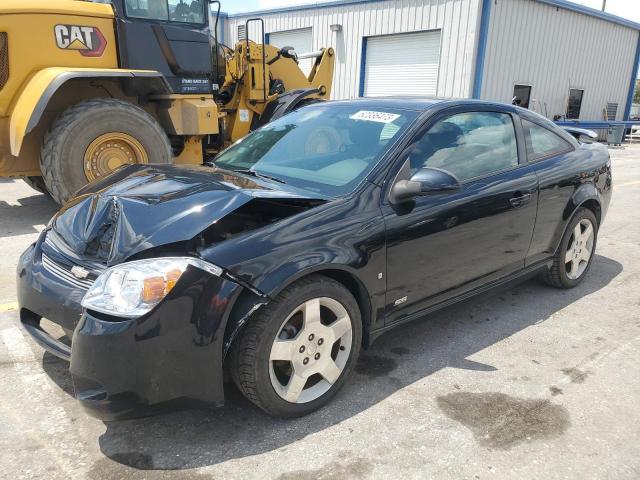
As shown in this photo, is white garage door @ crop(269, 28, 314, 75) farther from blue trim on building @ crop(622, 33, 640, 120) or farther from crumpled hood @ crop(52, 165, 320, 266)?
crumpled hood @ crop(52, 165, 320, 266)

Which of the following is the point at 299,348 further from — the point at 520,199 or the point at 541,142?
the point at 541,142

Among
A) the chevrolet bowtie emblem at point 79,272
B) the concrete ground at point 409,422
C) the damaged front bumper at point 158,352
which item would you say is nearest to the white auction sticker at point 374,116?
the concrete ground at point 409,422

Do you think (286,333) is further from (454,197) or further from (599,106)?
(599,106)

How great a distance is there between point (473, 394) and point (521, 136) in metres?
1.95

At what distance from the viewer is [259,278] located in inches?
89.0

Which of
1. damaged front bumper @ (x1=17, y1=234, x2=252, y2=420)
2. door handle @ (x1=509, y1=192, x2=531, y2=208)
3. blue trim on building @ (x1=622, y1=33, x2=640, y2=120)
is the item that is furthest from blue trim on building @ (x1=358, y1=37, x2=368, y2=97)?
damaged front bumper @ (x1=17, y1=234, x2=252, y2=420)

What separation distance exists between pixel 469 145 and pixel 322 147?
956 millimetres

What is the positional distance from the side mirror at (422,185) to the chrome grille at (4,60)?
503 cm

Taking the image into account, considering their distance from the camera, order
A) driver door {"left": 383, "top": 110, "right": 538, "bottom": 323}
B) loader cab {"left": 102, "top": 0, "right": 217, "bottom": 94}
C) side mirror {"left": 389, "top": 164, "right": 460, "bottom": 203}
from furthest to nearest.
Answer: loader cab {"left": 102, "top": 0, "right": 217, "bottom": 94} → driver door {"left": 383, "top": 110, "right": 538, "bottom": 323} → side mirror {"left": 389, "top": 164, "right": 460, "bottom": 203}

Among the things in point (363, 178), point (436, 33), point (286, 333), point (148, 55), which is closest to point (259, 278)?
point (286, 333)

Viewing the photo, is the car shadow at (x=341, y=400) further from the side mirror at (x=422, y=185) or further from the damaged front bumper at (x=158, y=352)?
the side mirror at (x=422, y=185)

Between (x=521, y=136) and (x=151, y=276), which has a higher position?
(x=521, y=136)

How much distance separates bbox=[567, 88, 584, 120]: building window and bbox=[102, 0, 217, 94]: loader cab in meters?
17.0

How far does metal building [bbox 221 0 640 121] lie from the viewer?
15.3m
